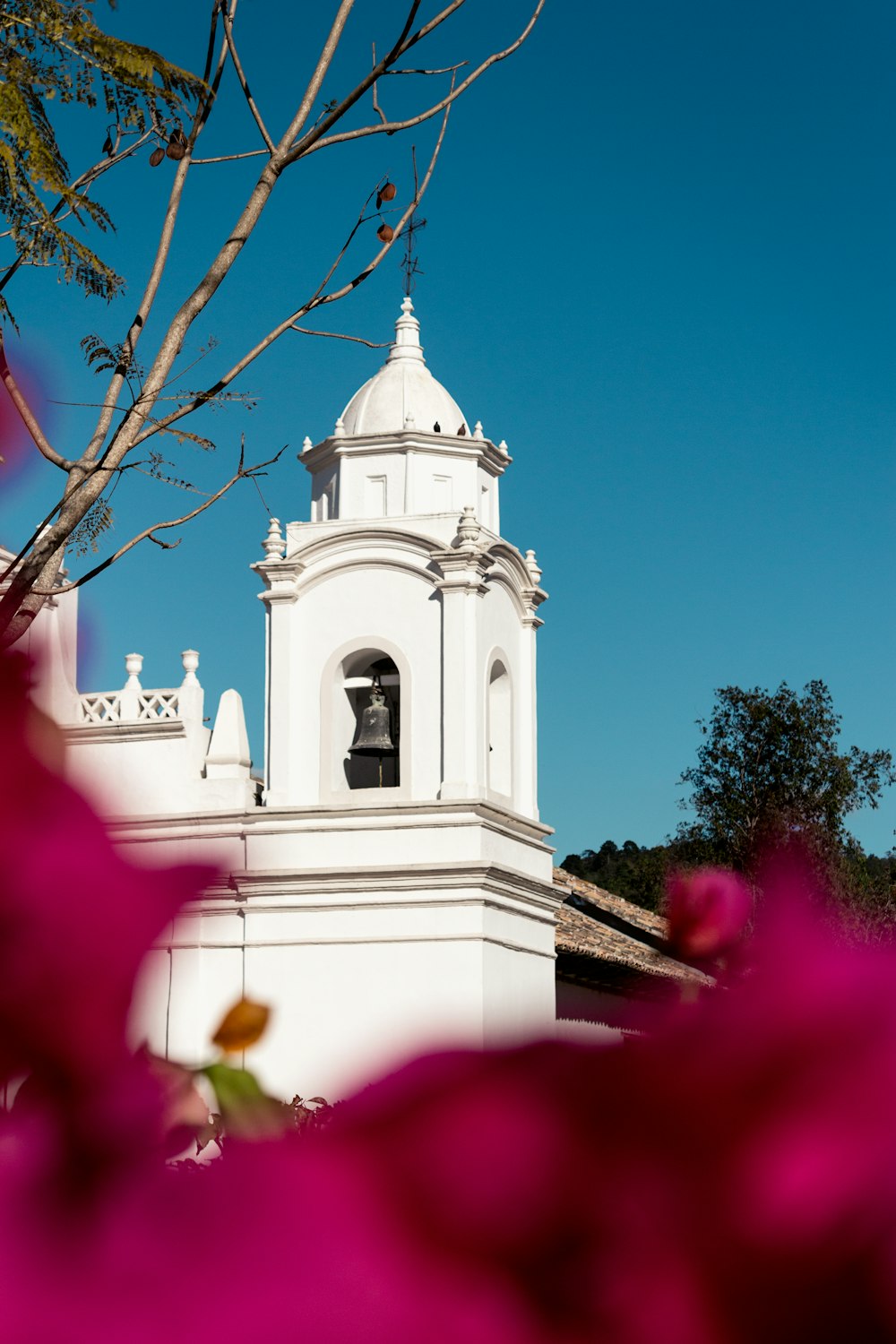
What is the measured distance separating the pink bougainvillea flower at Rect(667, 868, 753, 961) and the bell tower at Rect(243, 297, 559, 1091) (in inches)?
601

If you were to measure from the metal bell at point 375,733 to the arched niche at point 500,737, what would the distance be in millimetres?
1470

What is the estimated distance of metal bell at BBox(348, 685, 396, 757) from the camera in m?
16.4

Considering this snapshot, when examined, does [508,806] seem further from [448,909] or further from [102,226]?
[102,226]

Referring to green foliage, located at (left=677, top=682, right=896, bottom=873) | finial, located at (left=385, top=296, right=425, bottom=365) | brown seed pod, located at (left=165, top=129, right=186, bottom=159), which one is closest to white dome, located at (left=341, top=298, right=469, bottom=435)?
finial, located at (left=385, top=296, right=425, bottom=365)

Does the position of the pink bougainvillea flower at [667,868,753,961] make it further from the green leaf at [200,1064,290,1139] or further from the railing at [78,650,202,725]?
the railing at [78,650,202,725]

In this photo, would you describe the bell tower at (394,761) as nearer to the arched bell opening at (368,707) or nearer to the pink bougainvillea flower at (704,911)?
the arched bell opening at (368,707)

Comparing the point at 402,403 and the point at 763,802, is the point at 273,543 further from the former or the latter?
the point at 763,802

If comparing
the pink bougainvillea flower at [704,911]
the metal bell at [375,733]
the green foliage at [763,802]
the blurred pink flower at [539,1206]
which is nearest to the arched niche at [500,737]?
the metal bell at [375,733]

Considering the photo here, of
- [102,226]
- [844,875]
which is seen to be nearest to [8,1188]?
[844,875]

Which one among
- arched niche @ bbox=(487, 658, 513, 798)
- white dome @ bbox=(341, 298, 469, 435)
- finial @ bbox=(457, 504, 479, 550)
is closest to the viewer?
finial @ bbox=(457, 504, 479, 550)

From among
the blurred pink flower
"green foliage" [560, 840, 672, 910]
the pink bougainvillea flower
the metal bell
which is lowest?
the blurred pink flower

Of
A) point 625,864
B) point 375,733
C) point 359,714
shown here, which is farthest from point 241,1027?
point 359,714

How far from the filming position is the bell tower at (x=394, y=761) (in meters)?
16.6

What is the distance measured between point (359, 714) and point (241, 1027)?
16993mm
